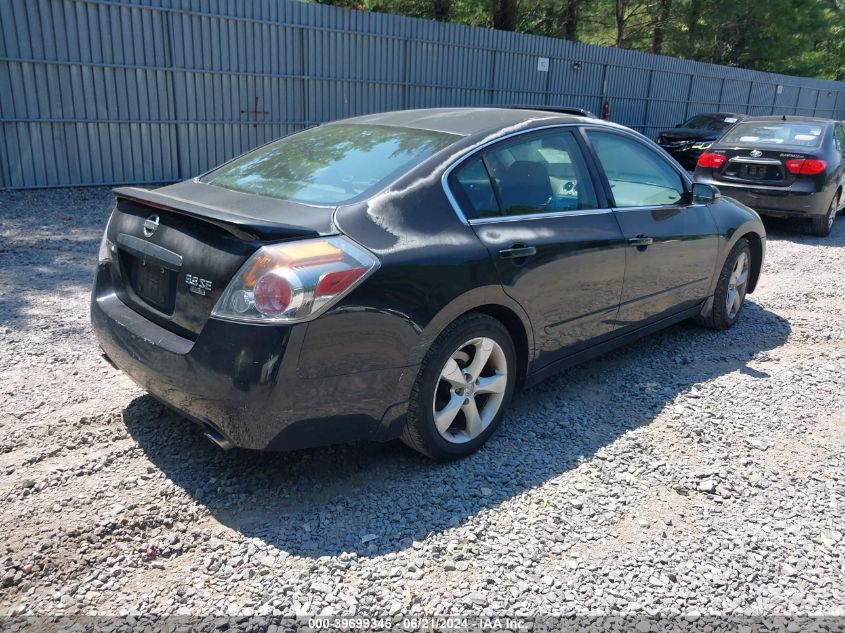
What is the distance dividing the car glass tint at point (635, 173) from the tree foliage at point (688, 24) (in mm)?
18918

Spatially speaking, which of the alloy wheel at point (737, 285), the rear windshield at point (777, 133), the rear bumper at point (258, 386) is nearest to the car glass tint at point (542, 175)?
the rear bumper at point (258, 386)

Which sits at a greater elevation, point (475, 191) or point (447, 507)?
point (475, 191)

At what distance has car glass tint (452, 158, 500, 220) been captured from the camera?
11.2 feet

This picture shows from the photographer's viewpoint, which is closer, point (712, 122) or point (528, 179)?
point (528, 179)

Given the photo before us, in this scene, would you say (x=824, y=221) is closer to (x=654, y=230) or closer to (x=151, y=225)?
(x=654, y=230)

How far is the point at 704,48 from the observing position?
30.5 meters

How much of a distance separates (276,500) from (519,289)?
5.04ft

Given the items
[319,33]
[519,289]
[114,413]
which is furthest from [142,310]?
[319,33]

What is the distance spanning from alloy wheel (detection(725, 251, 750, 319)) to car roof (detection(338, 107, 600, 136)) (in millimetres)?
2059

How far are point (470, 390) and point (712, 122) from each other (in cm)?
1537

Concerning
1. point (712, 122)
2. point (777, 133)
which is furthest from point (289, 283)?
point (712, 122)

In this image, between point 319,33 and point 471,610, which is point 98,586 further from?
point 319,33

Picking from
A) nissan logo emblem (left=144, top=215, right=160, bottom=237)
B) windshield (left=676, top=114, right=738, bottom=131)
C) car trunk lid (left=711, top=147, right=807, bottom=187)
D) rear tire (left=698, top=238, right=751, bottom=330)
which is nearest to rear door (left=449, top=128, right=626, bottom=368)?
nissan logo emblem (left=144, top=215, right=160, bottom=237)

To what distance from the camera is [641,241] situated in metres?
4.30
